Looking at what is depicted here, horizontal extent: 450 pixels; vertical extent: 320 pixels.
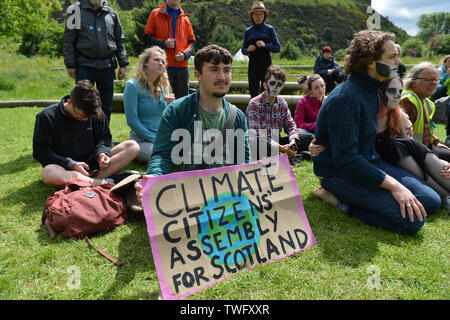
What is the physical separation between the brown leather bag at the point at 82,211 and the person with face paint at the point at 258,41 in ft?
13.8

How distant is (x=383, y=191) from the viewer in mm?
2781

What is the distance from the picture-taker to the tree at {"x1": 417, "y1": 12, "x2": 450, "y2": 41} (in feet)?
278

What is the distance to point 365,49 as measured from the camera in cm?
276

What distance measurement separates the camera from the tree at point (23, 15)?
1648 cm

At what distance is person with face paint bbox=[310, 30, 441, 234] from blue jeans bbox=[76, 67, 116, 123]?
335 cm

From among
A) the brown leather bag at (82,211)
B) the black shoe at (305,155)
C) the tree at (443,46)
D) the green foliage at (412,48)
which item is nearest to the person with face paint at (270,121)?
the black shoe at (305,155)

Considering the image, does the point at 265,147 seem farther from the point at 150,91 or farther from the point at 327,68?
the point at 327,68

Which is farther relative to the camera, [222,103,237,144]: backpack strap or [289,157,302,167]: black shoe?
[289,157,302,167]: black shoe

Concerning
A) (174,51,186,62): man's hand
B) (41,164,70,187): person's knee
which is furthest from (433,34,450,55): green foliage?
→ (41,164,70,187): person's knee

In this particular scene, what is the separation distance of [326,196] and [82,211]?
2.36 metres

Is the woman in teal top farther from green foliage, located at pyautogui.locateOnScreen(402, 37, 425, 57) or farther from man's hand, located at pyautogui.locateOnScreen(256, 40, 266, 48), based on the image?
green foliage, located at pyautogui.locateOnScreen(402, 37, 425, 57)

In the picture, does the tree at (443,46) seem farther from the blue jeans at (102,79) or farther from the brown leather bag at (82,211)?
the brown leather bag at (82,211)
